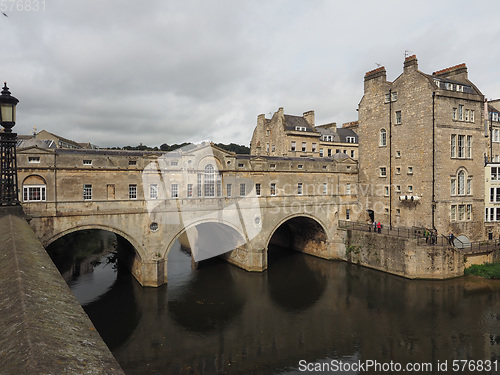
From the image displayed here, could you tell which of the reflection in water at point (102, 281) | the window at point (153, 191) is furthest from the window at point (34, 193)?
the reflection in water at point (102, 281)

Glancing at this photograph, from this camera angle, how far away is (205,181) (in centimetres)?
2877

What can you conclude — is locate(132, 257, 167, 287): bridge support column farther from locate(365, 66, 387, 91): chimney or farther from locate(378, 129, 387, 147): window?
locate(365, 66, 387, 91): chimney

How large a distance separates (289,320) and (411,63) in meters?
26.3

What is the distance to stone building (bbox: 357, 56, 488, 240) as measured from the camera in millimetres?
30109

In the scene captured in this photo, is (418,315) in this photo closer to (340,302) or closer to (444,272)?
(340,302)

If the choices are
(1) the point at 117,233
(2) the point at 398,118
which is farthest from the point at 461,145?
(1) the point at 117,233

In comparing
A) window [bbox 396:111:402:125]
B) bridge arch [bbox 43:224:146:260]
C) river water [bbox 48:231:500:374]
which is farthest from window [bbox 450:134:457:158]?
bridge arch [bbox 43:224:146:260]

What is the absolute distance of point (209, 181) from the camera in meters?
29.0

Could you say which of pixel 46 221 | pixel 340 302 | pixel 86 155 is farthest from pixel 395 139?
pixel 46 221

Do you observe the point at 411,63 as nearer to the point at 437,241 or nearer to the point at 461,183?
the point at 461,183

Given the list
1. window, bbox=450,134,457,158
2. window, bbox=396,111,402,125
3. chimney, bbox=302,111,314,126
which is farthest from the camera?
chimney, bbox=302,111,314,126

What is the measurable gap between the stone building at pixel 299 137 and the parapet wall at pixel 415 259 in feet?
64.4

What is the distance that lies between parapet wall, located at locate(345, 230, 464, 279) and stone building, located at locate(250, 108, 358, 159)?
64.4 ft

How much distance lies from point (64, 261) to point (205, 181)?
17.8 m
